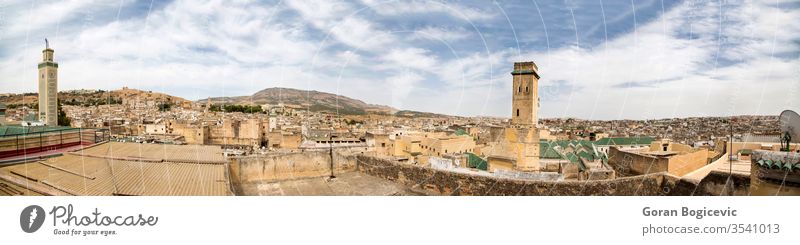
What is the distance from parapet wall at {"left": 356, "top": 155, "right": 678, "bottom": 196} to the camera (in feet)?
11.0

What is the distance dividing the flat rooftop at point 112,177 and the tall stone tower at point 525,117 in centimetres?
398

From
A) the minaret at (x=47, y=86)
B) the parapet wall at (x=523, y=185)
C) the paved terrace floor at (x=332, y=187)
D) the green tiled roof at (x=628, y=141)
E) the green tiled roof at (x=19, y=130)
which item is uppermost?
the minaret at (x=47, y=86)

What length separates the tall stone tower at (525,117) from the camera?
559 centimetres

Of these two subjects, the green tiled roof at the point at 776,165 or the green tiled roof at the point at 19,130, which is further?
the green tiled roof at the point at 19,130

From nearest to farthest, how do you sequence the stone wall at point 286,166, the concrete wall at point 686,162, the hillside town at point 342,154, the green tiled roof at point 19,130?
the hillside town at point 342,154, the green tiled roof at point 19,130, the concrete wall at point 686,162, the stone wall at point 286,166

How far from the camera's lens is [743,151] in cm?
562

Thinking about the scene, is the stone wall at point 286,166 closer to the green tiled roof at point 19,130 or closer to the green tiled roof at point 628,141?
the green tiled roof at point 19,130

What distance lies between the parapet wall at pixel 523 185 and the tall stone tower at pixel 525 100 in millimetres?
3945

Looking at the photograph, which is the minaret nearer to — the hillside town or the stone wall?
the hillside town

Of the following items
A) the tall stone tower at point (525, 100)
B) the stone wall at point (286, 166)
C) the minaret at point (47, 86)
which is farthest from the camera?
the tall stone tower at point (525, 100)

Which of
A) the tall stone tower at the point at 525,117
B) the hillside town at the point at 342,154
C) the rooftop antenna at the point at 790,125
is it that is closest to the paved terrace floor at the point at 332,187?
the hillside town at the point at 342,154

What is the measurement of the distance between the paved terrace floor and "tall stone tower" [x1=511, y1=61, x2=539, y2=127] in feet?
13.1

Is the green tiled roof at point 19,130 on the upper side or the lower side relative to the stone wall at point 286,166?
upper
